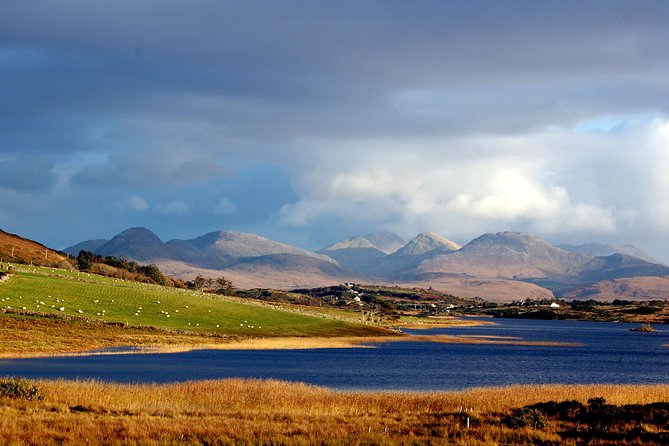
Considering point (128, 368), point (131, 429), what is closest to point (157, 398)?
point (131, 429)

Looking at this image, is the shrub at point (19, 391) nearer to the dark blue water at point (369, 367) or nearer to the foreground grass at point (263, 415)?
the foreground grass at point (263, 415)

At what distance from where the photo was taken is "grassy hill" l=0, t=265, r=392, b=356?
109438mm

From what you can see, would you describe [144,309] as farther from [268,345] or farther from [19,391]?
[19,391]

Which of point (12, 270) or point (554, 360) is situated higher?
point (12, 270)

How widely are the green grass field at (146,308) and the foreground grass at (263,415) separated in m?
60.1

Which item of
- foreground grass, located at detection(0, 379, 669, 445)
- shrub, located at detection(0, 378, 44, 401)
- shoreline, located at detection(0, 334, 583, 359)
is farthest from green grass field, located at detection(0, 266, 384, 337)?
shrub, located at detection(0, 378, 44, 401)

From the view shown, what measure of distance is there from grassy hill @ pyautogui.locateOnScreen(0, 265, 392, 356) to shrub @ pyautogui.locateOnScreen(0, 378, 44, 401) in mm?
58505

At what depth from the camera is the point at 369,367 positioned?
8112 cm

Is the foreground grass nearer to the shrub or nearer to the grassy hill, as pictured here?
the shrub

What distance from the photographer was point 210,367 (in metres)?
74.9

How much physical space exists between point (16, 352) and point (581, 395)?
2189 inches

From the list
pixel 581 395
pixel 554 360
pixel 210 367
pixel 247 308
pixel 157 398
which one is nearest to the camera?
pixel 157 398

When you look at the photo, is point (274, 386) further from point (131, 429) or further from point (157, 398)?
point (131, 429)

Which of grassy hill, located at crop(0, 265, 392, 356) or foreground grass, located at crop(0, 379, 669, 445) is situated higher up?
grassy hill, located at crop(0, 265, 392, 356)
